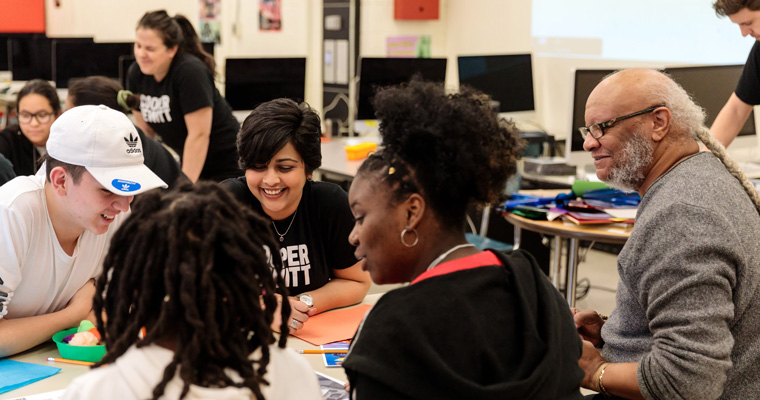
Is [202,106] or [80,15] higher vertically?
[80,15]

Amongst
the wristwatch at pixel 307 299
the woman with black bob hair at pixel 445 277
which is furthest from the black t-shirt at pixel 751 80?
the woman with black bob hair at pixel 445 277

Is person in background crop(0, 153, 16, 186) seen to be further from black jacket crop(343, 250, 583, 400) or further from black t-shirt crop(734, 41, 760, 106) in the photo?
black t-shirt crop(734, 41, 760, 106)

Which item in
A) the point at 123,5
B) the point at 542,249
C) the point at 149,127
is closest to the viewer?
the point at 149,127

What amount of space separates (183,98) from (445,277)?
2827 mm

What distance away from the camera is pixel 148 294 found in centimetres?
110

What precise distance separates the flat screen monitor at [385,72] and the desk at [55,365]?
310 centimetres

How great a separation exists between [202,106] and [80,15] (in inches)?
186

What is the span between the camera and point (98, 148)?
182 centimetres

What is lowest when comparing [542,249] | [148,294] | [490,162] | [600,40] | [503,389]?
[542,249]

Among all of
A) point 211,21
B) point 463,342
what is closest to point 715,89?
point 463,342

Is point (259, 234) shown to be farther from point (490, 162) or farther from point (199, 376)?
point (490, 162)

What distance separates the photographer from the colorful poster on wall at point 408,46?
22.0 ft

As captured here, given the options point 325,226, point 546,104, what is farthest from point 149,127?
point 546,104

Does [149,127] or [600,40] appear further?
[600,40]
